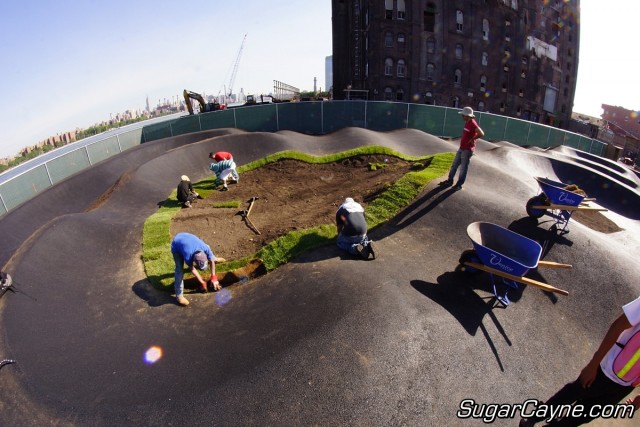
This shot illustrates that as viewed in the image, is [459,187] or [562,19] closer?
[459,187]

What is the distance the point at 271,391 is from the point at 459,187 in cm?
878

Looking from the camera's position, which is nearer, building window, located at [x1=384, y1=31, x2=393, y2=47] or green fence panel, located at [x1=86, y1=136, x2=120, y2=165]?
green fence panel, located at [x1=86, y1=136, x2=120, y2=165]

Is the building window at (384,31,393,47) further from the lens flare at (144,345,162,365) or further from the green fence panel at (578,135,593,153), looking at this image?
the lens flare at (144,345,162,365)

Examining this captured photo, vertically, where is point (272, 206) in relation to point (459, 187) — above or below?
below

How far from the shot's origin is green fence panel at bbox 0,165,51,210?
43.7ft

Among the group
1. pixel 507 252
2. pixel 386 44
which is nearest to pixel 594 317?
pixel 507 252

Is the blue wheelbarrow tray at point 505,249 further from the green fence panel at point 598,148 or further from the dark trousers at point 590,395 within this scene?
the green fence panel at point 598,148

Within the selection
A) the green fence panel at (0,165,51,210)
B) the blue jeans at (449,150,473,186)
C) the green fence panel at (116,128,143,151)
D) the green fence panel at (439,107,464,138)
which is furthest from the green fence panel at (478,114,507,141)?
the green fence panel at (0,165,51,210)

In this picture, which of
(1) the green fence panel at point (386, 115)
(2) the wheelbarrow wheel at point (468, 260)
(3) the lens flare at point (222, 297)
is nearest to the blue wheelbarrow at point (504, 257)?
(2) the wheelbarrow wheel at point (468, 260)

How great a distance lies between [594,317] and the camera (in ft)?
23.6

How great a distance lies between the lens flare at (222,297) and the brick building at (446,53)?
3818 centimetres

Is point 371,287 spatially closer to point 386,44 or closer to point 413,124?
point 413,124

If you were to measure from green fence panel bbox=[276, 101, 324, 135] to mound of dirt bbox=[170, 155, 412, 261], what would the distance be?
938 centimetres

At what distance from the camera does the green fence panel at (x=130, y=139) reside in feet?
74.2
